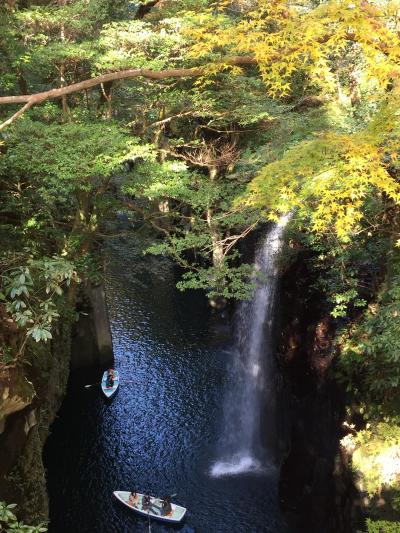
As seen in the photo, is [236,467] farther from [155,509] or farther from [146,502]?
[146,502]

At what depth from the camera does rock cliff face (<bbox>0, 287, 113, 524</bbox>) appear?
961 centimetres

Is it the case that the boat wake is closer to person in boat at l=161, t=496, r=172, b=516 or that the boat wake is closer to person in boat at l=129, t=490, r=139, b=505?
person in boat at l=161, t=496, r=172, b=516

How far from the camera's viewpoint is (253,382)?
60.9 feet

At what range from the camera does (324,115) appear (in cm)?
1897

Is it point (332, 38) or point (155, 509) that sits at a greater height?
point (332, 38)

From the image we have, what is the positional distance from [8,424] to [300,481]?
9.11 meters

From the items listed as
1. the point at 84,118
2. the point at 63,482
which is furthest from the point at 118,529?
the point at 84,118

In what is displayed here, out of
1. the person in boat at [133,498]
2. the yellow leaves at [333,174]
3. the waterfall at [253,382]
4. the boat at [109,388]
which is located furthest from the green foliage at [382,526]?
the boat at [109,388]

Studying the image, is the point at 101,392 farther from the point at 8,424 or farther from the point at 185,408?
the point at 8,424

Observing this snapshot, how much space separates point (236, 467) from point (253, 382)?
3628 mm

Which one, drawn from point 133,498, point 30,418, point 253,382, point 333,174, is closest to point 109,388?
point 133,498

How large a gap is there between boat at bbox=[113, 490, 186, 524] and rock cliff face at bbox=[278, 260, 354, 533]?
335 centimetres

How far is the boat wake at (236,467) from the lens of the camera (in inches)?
618

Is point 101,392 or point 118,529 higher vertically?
point 101,392
